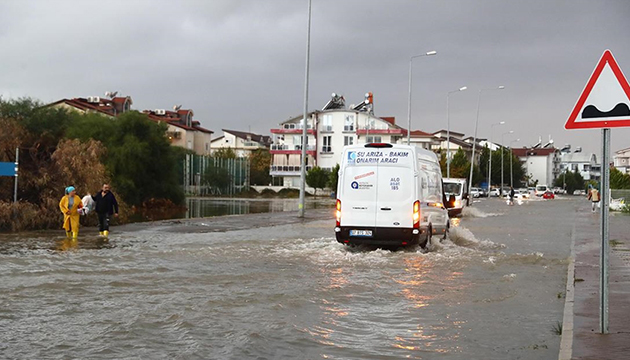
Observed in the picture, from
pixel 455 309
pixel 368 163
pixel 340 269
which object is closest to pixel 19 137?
pixel 368 163

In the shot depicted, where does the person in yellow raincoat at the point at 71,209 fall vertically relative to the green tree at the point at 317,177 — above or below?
below

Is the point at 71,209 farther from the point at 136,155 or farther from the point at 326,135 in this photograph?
the point at 326,135

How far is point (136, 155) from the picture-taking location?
47.0 meters

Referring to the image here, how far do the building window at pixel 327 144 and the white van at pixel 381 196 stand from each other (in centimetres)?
8660

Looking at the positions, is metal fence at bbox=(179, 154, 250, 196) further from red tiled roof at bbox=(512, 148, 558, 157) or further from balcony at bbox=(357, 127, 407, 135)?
red tiled roof at bbox=(512, 148, 558, 157)

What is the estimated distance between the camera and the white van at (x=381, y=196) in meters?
16.6

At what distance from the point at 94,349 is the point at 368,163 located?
34.2 feet

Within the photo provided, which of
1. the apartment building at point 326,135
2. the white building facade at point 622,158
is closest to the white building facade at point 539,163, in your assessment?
the white building facade at point 622,158

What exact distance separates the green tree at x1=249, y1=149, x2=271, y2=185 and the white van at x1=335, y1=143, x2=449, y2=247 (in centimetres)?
8977

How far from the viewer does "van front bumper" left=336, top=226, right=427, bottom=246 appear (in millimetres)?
16578

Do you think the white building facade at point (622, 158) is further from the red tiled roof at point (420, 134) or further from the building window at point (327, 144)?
the building window at point (327, 144)

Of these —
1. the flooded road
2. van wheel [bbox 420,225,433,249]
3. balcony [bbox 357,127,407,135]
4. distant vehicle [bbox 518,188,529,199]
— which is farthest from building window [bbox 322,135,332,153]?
van wheel [bbox 420,225,433,249]

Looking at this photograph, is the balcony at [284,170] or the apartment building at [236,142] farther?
the apartment building at [236,142]

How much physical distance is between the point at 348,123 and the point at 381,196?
283 ft
